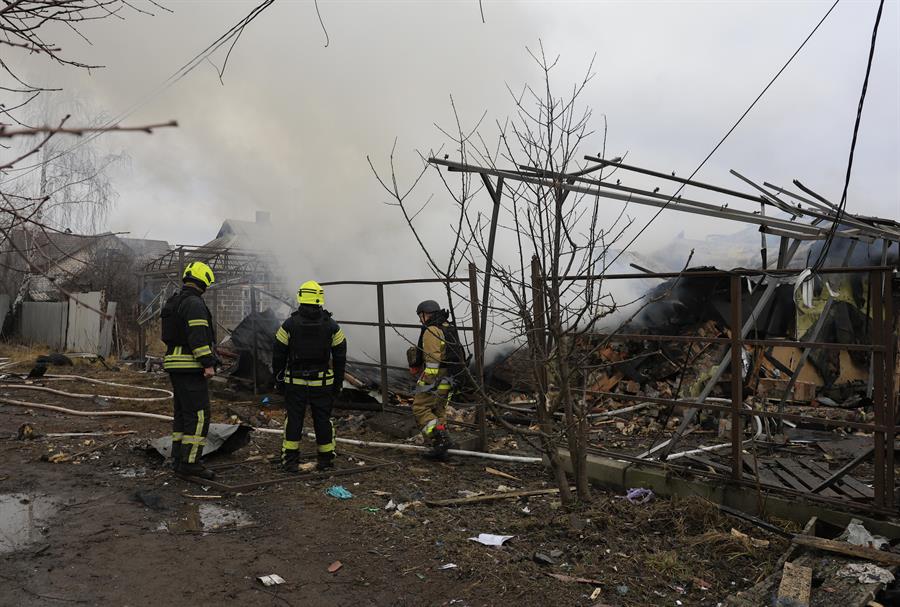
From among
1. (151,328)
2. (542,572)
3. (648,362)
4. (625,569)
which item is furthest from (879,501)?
(151,328)

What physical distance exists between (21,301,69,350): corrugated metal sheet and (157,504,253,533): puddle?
15659mm

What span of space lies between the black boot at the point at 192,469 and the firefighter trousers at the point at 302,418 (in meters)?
0.64

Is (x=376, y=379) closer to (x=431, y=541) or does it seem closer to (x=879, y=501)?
(x=431, y=541)

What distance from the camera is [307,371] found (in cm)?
568

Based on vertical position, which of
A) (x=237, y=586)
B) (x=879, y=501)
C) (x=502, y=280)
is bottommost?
(x=237, y=586)

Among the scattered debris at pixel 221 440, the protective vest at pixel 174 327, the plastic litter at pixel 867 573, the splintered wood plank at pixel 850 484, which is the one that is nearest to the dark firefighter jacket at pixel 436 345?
the scattered debris at pixel 221 440

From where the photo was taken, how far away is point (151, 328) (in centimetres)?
1755

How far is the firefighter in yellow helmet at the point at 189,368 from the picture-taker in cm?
523

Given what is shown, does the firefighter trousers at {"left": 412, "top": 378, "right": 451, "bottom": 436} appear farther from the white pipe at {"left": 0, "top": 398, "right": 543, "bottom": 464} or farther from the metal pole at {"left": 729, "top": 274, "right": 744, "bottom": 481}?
the metal pole at {"left": 729, "top": 274, "right": 744, "bottom": 481}

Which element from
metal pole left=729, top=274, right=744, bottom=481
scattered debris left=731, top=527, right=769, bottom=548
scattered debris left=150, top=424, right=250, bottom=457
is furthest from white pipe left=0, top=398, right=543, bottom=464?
scattered debris left=731, top=527, right=769, bottom=548

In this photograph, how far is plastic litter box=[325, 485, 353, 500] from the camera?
16.0 ft

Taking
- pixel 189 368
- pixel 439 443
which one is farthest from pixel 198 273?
pixel 439 443

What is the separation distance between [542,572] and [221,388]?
7.72 meters

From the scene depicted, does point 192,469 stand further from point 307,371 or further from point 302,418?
point 307,371
